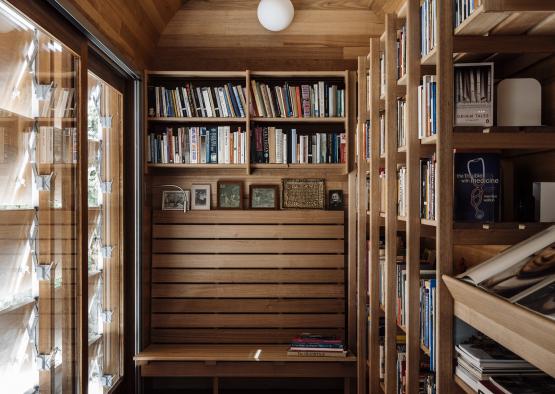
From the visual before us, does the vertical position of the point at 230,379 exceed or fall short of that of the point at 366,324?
it falls short

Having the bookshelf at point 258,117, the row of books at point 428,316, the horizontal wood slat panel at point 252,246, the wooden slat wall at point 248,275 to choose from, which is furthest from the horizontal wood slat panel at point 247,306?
the row of books at point 428,316

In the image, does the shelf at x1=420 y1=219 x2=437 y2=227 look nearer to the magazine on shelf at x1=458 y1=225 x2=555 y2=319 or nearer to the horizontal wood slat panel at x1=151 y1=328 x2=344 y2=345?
the magazine on shelf at x1=458 y1=225 x2=555 y2=319

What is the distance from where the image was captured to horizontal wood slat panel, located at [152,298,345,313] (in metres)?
3.98

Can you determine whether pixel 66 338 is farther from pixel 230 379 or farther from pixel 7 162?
pixel 230 379

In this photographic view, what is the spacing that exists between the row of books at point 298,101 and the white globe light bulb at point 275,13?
419mm

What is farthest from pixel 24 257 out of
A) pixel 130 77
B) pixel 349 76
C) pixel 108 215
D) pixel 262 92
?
pixel 349 76

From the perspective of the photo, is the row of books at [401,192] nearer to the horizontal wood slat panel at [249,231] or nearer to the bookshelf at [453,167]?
the bookshelf at [453,167]

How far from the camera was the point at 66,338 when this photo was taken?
2.53m

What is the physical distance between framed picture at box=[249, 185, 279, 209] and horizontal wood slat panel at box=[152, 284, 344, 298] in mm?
555

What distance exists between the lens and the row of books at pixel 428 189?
81.6 inches

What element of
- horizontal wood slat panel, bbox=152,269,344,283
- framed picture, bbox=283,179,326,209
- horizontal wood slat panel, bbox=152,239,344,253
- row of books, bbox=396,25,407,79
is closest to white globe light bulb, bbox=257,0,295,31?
framed picture, bbox=283,179,326,209

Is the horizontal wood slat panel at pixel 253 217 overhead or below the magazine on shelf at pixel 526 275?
overhead

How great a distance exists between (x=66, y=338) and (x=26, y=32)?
4.21 feet

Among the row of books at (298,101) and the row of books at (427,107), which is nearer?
the row of books at (427,107)
